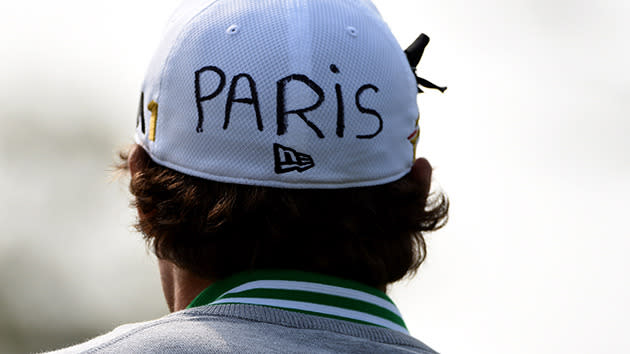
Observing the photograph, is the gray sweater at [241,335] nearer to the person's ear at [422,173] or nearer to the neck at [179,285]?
the neck at [179,285]

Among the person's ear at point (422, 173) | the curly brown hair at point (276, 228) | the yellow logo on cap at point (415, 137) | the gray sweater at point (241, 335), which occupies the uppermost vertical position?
the yellow logo on cap at point (415, 137)

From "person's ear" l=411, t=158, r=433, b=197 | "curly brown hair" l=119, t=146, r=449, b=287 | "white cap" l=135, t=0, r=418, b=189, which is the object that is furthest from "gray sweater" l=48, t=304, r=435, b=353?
"person's ear" l=411, t=158, r=433, b=197

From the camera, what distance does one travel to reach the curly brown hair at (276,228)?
179 cm

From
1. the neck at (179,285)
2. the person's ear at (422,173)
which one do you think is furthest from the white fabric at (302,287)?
the person's ear at (422,173)

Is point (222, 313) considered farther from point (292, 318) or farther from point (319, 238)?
point (319, 238)

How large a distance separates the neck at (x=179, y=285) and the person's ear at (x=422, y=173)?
55 cm

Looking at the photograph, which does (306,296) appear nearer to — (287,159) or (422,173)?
(287,159)

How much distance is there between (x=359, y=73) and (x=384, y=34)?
17cm

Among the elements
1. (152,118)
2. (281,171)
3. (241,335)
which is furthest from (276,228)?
(152,118)

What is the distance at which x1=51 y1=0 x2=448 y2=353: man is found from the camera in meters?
1.75

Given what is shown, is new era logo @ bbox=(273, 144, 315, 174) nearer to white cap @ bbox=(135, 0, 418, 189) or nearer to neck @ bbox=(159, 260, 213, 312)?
white cap @ bbox=(135, 0, 418, 189)

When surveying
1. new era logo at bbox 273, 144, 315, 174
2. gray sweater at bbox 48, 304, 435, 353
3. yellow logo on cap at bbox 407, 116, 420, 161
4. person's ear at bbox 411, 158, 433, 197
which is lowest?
gray sweater at bbox 48, 304, 435, 353

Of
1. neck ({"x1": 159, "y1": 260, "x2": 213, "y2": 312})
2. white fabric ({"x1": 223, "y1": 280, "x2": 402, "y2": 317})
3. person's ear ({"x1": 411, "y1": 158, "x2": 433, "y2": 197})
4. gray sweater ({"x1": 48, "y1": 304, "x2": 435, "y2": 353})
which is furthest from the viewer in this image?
person's ear ({"x1": 411, "y1": 158, "x2": 433, "y2": 197})

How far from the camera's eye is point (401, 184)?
1.97 metres
